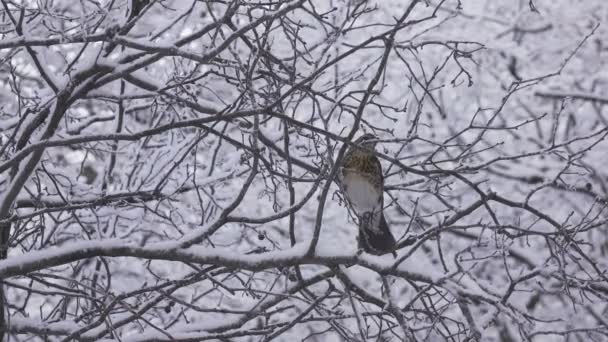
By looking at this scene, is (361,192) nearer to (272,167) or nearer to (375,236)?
(375,236)

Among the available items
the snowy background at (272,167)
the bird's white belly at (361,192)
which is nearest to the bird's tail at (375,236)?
the snowy background at (272,167)

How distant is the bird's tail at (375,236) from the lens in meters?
4.44

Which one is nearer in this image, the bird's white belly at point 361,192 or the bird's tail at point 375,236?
the bird's tail at point 375,236

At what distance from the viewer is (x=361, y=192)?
17.4ft

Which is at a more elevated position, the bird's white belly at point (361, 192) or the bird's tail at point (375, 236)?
the bird's white belly at point (361, 192)

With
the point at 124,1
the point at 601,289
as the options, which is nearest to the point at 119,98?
the point at 124,1

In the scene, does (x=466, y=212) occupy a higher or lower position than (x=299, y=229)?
lower

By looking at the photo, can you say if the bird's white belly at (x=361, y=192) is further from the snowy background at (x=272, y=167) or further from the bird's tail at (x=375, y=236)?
the bird's tail at (x=375, y=236)

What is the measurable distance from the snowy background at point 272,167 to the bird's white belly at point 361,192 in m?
0.26

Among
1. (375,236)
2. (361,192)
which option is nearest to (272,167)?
(375,236)

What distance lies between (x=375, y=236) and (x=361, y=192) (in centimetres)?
75

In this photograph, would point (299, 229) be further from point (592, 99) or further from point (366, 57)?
point (592, 99)

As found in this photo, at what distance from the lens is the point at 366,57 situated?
31.4ft

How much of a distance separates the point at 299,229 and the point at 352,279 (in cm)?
595
